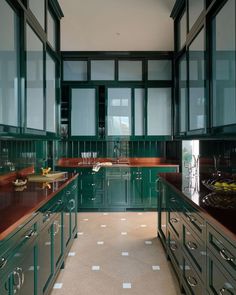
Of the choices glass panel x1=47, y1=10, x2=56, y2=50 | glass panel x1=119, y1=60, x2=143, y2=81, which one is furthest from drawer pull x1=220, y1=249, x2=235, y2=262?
glass panel x1=119, y1=60, x2=143, y2=81

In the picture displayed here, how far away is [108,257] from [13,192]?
134cm

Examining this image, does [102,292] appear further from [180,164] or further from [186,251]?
[180,164]

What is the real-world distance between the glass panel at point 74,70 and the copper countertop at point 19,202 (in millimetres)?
2862

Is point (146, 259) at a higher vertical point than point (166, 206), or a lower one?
Answer: lower

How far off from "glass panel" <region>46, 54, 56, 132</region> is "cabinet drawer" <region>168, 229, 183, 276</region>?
1746mm

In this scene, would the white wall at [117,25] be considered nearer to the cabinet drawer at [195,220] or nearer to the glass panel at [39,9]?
the glass panel at [39,9]

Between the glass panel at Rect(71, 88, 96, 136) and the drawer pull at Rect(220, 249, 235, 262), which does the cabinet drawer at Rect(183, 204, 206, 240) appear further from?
the glass panel at Rect(71, 88, 96, 136)

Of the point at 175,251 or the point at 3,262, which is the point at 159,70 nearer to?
the point at 175,251

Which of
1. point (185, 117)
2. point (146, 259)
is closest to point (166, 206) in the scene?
point (146, 259)

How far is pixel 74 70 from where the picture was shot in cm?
501

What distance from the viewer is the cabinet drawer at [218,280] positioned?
120cm

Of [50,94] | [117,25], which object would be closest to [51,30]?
[50,94]

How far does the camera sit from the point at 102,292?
7.38 feet

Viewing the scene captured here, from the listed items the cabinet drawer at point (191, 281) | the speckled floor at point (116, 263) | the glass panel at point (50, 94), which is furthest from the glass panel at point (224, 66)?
the glass panel at point (50, 94)
